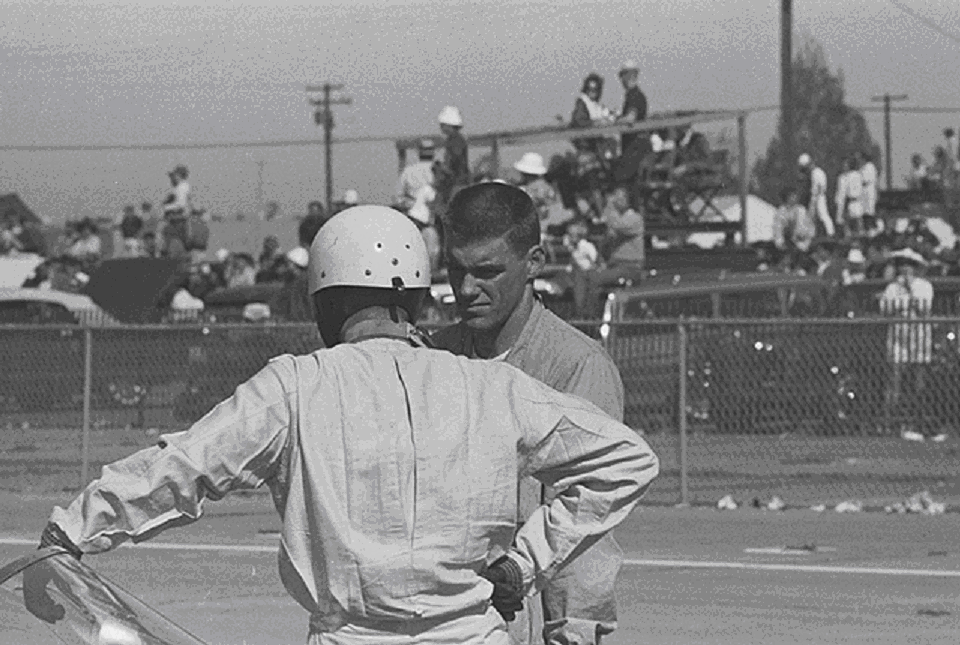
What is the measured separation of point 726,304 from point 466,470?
1920 cm

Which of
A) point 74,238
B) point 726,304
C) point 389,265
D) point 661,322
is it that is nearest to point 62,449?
point 661,322

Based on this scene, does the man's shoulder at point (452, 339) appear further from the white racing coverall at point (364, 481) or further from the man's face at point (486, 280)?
the white racing coverall at point (364, 481)

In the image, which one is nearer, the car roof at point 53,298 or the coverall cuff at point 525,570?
the coverall cuff at point 525,570

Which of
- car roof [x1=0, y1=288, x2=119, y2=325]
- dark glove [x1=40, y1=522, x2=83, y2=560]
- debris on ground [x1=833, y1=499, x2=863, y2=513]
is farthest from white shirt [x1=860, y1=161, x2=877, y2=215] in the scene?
dark glove [x1=40, y1=522, x2=83, y2=560]

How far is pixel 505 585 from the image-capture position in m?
Answer: 4.24

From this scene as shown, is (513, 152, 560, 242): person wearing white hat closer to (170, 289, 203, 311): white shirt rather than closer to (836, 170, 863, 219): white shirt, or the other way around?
(170, 289, 203, 311): white shirt

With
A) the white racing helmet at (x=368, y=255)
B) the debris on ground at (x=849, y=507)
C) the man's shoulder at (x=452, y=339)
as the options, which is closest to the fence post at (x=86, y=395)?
the debris on ground at (x=849, y=507)

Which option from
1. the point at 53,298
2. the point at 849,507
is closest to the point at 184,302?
the point at 53,298

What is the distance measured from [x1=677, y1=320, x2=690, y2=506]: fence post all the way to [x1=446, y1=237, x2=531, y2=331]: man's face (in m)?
11.2

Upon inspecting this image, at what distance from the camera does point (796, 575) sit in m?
13.0

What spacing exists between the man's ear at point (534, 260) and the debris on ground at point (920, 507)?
10731 millimetres

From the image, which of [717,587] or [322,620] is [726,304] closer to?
→ [717,587]

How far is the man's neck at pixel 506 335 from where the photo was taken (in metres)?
5.84

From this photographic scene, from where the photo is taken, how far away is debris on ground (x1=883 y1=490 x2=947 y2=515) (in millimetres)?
16281
